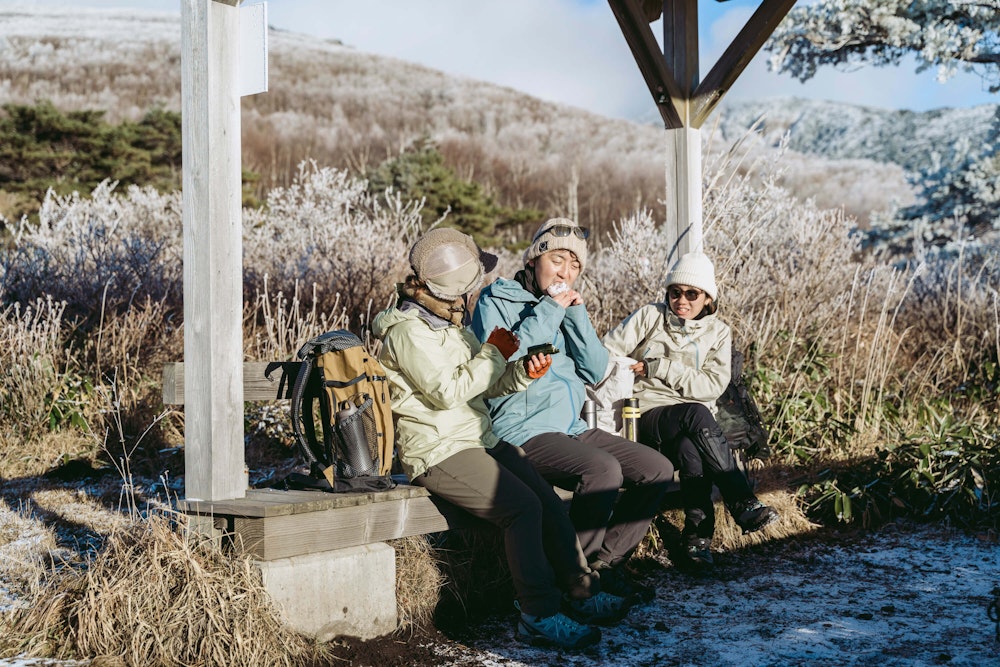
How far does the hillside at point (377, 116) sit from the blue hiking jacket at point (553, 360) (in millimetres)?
23006

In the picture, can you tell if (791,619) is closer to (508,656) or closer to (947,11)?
(508,656)

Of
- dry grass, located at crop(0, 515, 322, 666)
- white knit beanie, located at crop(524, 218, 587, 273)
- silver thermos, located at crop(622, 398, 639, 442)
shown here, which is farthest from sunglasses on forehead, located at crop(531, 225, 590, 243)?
→ dry grass, located at crop(0, 515, 322, 666)

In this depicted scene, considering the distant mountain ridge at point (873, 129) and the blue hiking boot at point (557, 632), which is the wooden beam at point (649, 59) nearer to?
the blue hiking boot at point (557, 632)

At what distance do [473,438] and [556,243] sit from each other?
1.01 m

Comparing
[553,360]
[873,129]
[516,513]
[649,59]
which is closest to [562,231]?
[553,360]

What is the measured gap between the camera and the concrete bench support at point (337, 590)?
3393mm

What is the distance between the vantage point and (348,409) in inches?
138

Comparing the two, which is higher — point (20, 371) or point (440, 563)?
point (20, 371)

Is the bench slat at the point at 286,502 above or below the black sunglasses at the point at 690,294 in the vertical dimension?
below

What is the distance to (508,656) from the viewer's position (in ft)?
11.7

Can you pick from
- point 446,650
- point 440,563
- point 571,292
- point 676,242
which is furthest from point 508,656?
point 676,242

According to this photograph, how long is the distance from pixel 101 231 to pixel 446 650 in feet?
19.8

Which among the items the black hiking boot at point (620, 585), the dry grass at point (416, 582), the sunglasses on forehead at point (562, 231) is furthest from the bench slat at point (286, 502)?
the sunglasses on forehead at point (562, 231)

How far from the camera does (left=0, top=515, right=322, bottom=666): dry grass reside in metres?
3.18
